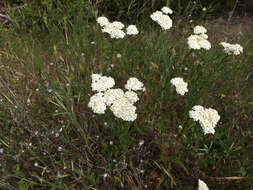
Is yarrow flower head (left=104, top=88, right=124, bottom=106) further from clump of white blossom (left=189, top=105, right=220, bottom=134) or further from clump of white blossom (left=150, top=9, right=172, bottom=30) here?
clump of white blossom (left=150, top=9, right=172, bottom=30)

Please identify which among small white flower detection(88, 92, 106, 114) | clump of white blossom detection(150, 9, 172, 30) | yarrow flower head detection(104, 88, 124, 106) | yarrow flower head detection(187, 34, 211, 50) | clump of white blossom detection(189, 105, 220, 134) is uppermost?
clump of white blossom detection(150, 9, 172, 30)

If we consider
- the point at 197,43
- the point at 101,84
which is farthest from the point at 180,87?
the point at 101,84

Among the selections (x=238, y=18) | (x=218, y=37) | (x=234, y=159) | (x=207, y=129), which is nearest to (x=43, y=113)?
(x=207, y=129)

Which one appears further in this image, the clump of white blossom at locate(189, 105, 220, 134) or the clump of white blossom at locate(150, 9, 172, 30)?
the clump of white blossom at locate(150, 9, 172, 30)

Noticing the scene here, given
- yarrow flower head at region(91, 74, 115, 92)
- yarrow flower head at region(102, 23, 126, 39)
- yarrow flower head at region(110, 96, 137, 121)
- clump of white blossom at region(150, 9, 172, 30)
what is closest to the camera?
yarrow flower head at region(110, 96, 137, 121)

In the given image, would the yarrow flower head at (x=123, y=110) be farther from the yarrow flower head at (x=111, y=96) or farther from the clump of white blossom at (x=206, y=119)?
the clump of white blossom at (x=206, y=119)

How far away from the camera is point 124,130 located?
1.72 meters

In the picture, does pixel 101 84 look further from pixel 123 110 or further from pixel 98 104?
pixel 123 110

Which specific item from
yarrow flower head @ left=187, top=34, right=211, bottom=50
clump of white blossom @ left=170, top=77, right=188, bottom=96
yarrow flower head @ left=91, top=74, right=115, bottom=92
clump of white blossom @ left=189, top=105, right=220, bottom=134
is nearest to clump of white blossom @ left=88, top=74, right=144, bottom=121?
yarrow flower head @ left=91, top=74, right=115, bottom=92

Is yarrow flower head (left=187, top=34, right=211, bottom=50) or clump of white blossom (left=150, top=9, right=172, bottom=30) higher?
clump of white blossom (left=150, top=9, right=172, bottom=30)

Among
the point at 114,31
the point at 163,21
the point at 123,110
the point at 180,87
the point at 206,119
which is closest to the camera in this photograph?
the point at 123,110

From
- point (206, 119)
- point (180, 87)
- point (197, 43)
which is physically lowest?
point (206, 119)

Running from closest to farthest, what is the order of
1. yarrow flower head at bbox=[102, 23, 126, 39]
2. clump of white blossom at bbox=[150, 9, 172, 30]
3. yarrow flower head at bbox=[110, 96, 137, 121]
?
1. yarrow flower head at bbox=[110, 96, 137, 121]
2. yarrow flower head at bbox=[102, 23, 126, 39]
3. clump of white blossom at bbox=[150, 9, 172, 30]

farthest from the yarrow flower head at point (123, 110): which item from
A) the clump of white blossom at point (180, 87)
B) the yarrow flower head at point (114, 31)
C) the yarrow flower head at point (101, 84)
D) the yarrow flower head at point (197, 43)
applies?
the yarrow flower head at point (197, 43)
